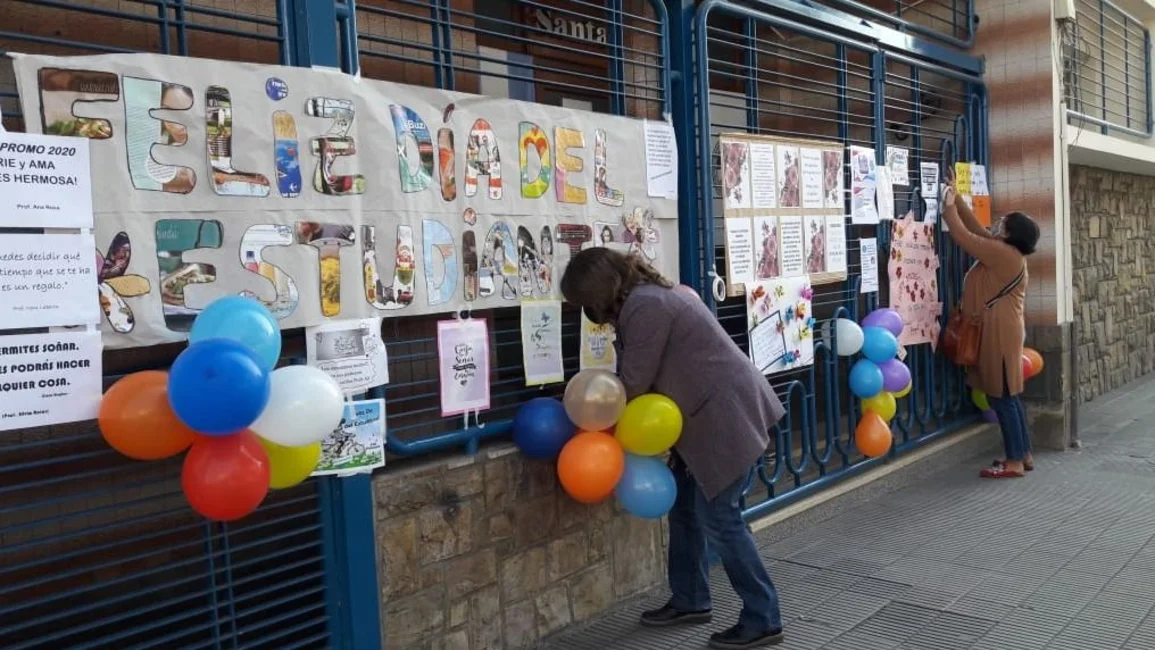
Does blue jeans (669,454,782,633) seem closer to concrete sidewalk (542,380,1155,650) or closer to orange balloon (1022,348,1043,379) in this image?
concrete sidewalk (542,380,1155,650)

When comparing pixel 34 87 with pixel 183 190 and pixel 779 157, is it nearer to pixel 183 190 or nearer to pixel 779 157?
pixel 183 190

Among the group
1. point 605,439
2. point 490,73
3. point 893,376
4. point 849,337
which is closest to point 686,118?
point 490,73

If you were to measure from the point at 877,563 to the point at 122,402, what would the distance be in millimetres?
3859

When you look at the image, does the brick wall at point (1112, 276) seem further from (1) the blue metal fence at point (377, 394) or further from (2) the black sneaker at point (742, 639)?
(2) the black sneaker at point (742, 639)

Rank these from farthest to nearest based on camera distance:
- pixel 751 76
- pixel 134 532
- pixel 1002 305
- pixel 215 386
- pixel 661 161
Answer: pixel 1002 305
pixel 751 76
pixel 661 161
pixel 134 532
pixel 215 386

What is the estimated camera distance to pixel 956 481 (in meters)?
6.68

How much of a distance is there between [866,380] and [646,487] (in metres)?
2.34

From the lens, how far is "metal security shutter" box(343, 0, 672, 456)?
379 centimetres

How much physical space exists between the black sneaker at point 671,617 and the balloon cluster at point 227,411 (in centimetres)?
200

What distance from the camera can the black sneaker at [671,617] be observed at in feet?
14.0

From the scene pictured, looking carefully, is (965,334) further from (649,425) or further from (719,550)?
(649,425)

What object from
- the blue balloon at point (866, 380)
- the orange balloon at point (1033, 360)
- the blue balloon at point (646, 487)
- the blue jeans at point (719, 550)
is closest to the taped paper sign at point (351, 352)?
the blue balloon at point (646, 487)

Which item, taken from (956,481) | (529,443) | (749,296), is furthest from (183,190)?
(956,481)

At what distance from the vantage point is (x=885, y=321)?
6.08 m
